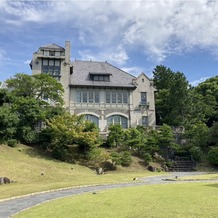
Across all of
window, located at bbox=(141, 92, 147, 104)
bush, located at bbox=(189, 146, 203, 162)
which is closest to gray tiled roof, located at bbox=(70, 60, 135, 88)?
window, located at bbox=(141, 92, 147, 104)

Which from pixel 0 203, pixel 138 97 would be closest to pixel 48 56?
A: pixel 138 97

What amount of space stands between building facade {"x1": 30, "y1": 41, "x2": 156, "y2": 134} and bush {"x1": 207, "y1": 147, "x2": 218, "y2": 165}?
401 inches

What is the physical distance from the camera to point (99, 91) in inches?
1492

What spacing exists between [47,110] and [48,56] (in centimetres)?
1061

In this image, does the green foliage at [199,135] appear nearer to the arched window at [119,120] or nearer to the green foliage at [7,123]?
the arched window at [119,120]

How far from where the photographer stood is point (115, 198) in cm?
1095

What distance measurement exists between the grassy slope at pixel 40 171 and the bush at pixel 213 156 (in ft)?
26.5

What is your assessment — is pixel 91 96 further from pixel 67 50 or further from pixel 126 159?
pixel 126 159

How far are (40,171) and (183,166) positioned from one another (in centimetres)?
1580

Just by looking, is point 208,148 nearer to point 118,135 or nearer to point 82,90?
point 118,135

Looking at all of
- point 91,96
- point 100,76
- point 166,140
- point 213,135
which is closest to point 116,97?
point 91,96

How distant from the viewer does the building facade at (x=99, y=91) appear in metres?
36.8

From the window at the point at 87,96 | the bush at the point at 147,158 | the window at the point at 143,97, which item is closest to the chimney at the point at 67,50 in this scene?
the window at the point at 87,96

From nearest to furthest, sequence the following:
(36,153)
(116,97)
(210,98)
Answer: (36,153)
(116,97)
(210,98)
